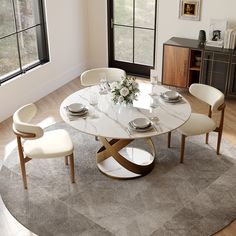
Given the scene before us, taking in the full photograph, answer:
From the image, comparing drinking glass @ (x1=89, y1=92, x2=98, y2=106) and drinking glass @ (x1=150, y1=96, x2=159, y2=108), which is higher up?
drinking glass @ (x1=89, y1=92, x2=98, y2=106)

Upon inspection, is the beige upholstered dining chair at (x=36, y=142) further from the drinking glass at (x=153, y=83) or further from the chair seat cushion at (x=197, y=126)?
the chair seat cushion at (x=197, y=126)

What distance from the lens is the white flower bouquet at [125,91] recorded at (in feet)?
15.2

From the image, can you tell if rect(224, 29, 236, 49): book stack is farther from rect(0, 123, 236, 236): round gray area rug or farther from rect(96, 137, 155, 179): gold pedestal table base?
rect(96, 137, 155, 179): gold pedestal table base

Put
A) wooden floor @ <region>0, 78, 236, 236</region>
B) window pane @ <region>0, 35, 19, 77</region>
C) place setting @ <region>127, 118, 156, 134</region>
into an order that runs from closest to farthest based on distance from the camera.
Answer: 1. wooden floor @ <region>0, 78, 236, 236</region>
2. place setting @ <region>127, 118, 156, 134</region>
3. window pane @ <region>0, 35, 19, 77</region>

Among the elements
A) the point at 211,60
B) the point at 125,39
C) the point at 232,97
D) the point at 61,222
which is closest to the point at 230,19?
the point at 211,60

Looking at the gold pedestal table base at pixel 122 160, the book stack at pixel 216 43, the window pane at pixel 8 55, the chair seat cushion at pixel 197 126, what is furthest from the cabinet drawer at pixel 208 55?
the window pane at pixel 8 55

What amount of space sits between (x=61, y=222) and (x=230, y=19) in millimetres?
3795

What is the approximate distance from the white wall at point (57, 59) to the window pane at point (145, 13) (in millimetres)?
922

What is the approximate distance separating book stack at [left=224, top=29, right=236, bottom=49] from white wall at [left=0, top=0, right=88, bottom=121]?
7.84ft

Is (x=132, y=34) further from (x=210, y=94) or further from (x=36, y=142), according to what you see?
(x=36, y=142)

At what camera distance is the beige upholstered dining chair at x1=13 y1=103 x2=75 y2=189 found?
4387 millimetres

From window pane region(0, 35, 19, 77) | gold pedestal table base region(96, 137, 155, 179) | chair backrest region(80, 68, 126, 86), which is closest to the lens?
gold pedestal table base region(96, 137, 155, 179)

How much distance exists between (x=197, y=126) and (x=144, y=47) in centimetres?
254

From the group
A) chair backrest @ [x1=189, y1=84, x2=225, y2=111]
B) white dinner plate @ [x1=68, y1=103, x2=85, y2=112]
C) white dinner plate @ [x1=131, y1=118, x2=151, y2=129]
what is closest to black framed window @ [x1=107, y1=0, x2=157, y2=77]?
chair backrest @ [x1=189, y1=84, x2=225, y2=111]
